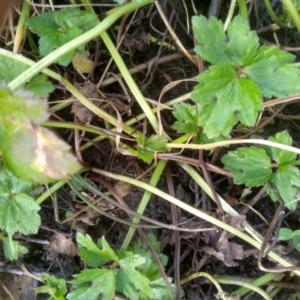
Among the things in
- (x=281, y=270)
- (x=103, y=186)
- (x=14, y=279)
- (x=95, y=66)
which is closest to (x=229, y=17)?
(x=95, y=66)

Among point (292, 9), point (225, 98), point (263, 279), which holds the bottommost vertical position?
point (263, 279)

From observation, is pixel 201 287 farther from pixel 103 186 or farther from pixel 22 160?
pixel 22 160

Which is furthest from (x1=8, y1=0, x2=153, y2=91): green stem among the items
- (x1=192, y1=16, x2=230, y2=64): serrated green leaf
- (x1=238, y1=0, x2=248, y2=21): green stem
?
(x1=238, y1=0, x2=248, y2=21): green stem

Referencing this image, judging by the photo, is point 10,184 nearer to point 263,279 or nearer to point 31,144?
point 31,144

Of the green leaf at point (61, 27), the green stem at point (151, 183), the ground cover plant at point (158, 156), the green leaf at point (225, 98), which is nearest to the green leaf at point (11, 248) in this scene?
the ground cover plant at point (158, 156)

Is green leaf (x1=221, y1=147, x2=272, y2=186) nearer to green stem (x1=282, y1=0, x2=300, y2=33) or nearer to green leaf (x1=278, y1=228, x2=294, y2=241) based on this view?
green leaf (x1=278, y1=228, x2=294, y2=241)

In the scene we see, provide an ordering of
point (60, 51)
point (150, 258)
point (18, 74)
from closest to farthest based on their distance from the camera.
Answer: point (60, 51) → point (18, 74) → point (150, 258)

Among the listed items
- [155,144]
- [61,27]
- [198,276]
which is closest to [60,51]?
[61,27]
